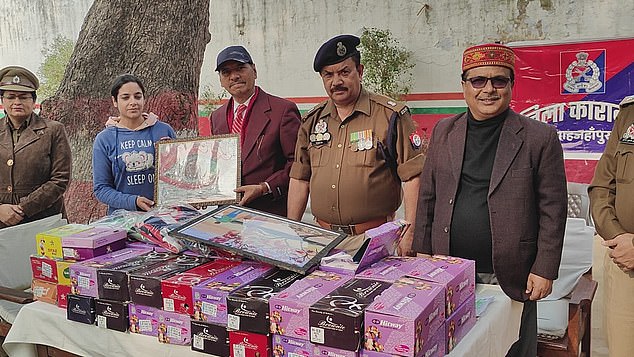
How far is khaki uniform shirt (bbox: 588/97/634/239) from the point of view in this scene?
2121 mm

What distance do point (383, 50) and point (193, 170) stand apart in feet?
13.5

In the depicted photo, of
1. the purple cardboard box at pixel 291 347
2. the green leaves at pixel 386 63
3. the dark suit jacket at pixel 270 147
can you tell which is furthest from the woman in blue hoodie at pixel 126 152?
the green leaves at pixel 386 63

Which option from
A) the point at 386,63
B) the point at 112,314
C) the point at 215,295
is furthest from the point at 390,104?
the point at 386,63

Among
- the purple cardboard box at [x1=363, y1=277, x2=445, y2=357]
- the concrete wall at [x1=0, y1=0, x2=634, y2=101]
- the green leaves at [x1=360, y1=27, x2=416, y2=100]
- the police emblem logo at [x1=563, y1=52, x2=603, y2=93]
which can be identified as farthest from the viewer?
the green leaves at [x1=360, y1=27, x2=416, y2=100]

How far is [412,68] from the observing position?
19.7 feet

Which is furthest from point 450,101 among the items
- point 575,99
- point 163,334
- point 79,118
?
point 163,334

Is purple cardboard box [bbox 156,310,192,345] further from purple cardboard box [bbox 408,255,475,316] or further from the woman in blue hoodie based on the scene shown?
the woman in blue hoodie

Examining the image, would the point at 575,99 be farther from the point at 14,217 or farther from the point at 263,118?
the point at 14,217

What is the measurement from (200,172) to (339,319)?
1176 mm

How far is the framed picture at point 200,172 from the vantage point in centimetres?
220

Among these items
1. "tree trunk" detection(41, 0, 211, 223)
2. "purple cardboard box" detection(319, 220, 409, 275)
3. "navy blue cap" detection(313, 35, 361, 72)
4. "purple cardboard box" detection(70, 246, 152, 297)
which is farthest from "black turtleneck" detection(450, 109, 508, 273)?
"tree trunk" detection(41, 0, 211, 223)

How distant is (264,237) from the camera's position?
1655mm

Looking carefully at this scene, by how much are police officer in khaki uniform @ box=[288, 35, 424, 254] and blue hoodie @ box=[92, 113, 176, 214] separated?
2.69ft

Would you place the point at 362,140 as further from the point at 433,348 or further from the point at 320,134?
the point at 433,348
